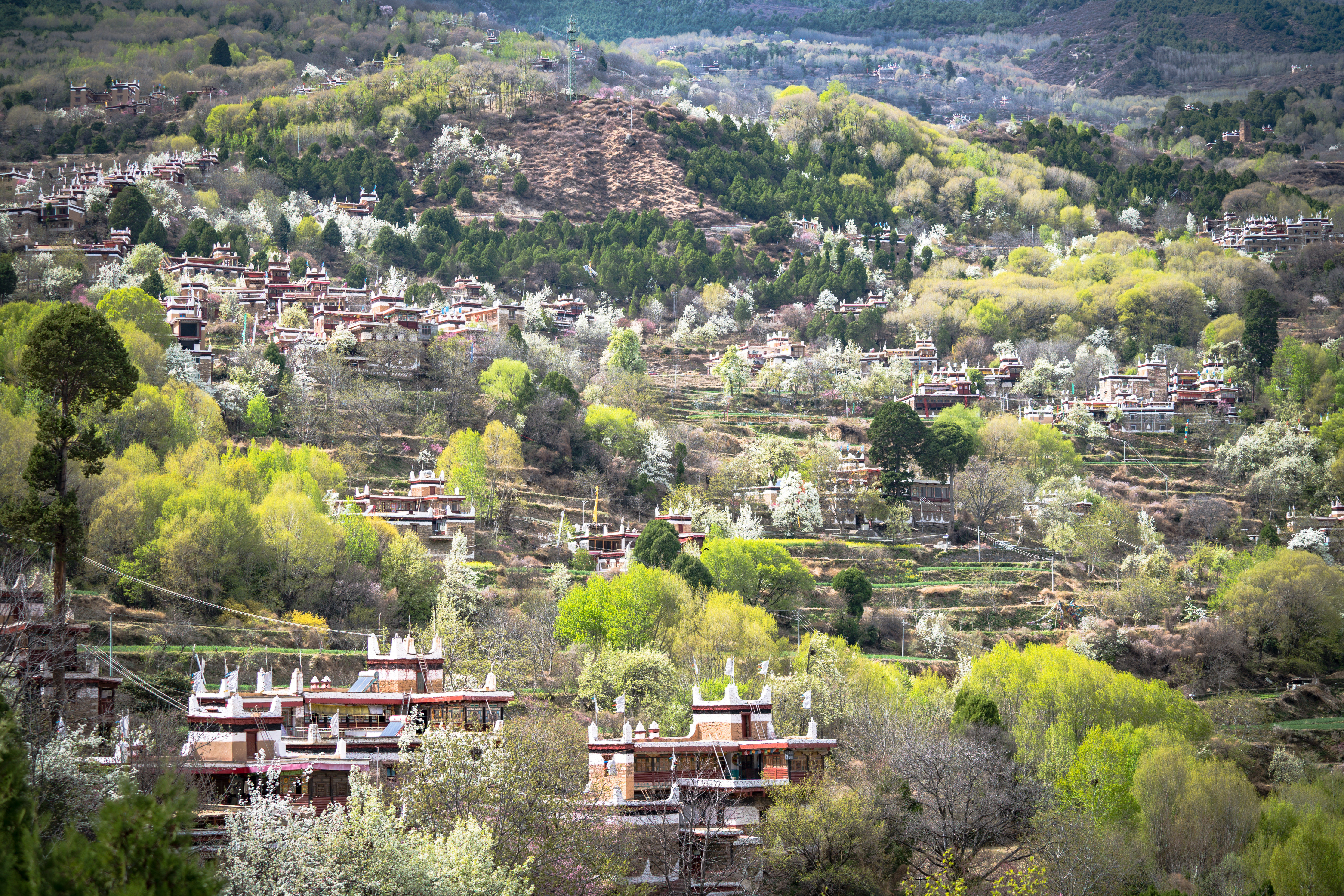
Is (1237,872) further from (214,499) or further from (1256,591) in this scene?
(214,499)

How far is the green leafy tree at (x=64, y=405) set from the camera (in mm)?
36344

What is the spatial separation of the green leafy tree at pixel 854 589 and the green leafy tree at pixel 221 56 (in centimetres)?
11408

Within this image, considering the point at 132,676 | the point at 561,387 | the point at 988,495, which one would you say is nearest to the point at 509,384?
the point at 561,387

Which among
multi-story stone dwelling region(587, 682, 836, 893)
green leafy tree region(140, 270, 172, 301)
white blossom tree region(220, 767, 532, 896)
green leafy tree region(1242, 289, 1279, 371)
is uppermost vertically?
green leafy tree region(140, 270, 172, 301)

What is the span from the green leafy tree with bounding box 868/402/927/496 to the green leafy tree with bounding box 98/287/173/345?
37.2m

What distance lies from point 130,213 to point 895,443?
5729 cm

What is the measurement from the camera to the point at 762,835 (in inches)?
1368

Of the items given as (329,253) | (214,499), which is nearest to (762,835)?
(214,499)

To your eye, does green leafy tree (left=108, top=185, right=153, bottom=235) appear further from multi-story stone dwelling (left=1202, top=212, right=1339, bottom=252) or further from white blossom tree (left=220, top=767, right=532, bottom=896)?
multi-story stone dwelling (left=1202, top=212, right=1339, bottom=252)

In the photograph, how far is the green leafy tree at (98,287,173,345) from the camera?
76.9 m

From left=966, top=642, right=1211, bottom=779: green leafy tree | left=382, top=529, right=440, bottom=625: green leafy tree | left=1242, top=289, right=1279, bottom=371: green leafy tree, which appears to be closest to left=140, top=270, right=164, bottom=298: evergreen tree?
left=382, top=529, right=440, bottom=625: green leafy tree

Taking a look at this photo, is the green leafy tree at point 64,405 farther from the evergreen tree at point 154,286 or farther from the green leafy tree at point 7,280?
the evergreen tree at point 154,286

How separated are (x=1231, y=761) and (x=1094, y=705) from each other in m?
4.97

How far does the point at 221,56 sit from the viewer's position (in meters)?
159
